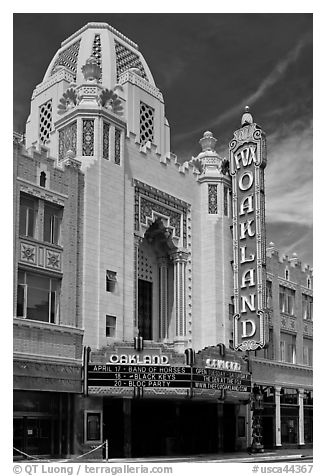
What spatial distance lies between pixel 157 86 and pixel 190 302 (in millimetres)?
10313

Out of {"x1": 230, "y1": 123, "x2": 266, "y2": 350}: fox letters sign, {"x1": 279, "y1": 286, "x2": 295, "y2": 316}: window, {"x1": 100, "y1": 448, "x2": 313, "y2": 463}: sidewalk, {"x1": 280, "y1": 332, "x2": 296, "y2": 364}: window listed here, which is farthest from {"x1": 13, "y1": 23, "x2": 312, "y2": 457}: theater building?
{"x1": 100, "y1": 448, "x2": 313, "y2": 463}: sidewalk

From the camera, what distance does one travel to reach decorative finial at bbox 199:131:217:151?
3378 cm

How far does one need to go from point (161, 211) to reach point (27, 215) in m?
7.69

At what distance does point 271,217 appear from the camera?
3170cm

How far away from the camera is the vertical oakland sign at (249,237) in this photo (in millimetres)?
31516

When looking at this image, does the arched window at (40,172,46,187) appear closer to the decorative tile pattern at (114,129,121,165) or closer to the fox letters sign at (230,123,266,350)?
the decorative tile pattern at (114,129,121,165)

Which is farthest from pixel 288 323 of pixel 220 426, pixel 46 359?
pixel 46 359

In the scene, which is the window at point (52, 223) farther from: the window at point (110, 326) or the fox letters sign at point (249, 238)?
the fox letters sign at point (249, 238)

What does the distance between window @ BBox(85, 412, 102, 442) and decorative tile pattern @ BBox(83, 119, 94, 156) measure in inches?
385

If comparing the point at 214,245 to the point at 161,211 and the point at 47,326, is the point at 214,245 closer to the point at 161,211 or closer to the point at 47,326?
the point at 161,211

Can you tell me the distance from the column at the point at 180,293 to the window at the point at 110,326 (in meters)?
4.64

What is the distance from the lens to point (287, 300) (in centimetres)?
3978

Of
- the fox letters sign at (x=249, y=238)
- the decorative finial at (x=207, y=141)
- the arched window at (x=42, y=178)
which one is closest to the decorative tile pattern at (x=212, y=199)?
the fox letters sign at (x=249, y=238)

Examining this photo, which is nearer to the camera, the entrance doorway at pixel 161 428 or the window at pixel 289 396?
the entrance doorway at pixel 161 428
